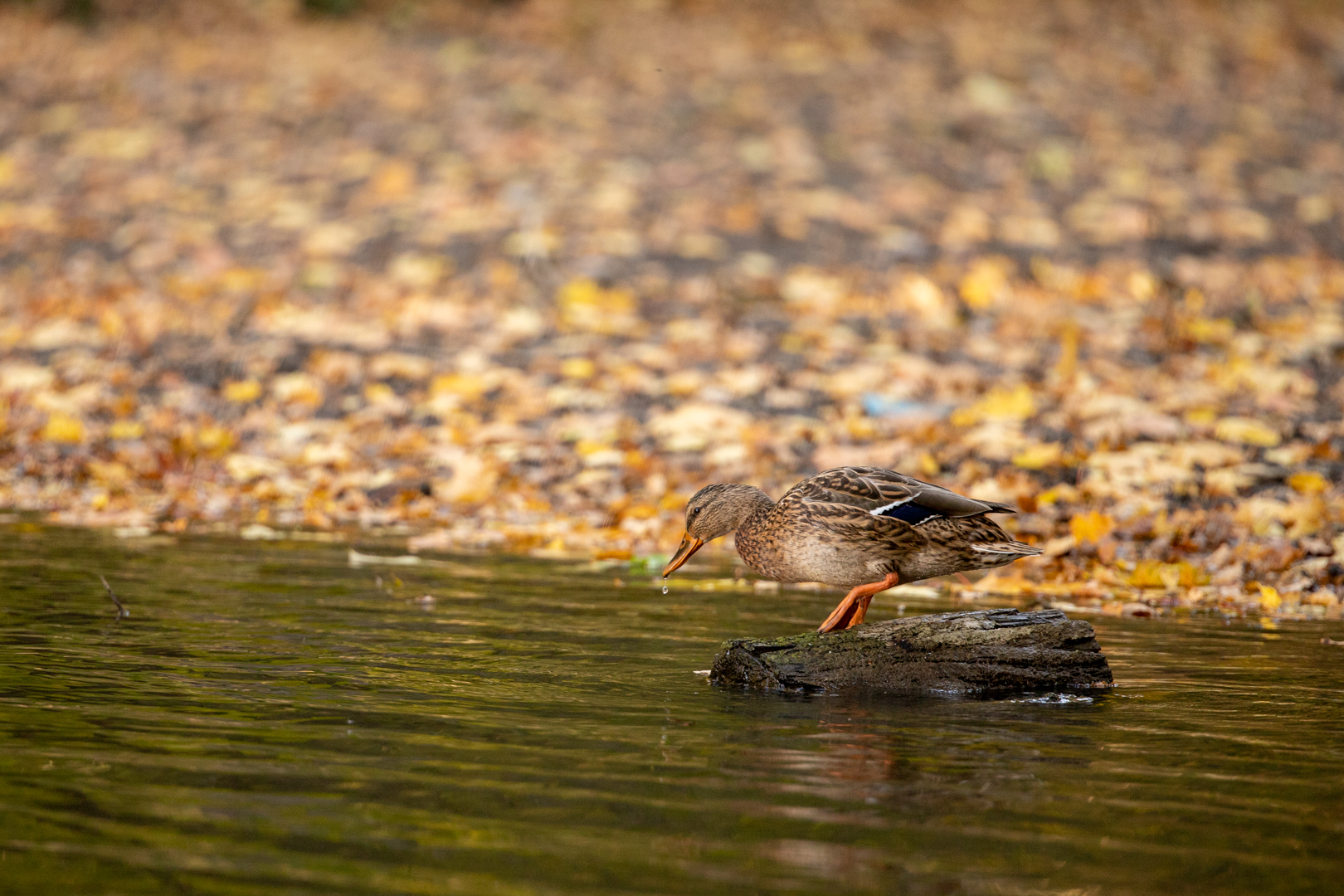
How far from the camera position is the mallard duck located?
15.9 ft

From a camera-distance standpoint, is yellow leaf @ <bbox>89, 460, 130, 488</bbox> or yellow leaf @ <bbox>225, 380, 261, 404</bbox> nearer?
yellow leaf @ <bbox>89, 460, 130, 488</bbox>

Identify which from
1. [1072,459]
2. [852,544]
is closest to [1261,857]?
[852,544]

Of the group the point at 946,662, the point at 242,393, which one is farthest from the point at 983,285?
the point at 946,662

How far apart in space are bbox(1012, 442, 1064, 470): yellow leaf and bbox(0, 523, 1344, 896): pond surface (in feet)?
8.49

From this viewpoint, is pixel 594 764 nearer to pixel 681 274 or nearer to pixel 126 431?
pixel 126 431

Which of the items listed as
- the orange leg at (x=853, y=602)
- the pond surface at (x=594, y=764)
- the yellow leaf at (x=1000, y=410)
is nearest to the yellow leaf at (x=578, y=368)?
the yellow leaf at (x=1000, y=410)

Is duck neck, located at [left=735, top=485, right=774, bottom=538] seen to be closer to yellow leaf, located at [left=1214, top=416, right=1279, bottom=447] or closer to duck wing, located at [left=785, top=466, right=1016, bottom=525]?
duck wing, located at [left=785, top=466, right=1016, bottom=525]

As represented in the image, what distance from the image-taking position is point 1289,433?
349 inches

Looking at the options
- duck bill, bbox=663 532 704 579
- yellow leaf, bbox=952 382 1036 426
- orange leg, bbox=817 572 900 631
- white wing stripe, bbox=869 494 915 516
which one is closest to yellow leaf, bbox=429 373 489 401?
yellow leaf, bbox=952 382 1036 426

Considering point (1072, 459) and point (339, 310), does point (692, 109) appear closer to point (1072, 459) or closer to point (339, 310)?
point (339, 310)

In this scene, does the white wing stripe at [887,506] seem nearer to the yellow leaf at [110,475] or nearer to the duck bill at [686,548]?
the duck bill at [686,548]

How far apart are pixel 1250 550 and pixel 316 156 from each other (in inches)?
399

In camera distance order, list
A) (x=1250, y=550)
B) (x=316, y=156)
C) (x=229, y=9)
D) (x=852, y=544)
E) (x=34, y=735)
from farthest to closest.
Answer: (x=229, y=9)
(x=316, y=156)
(x=1250, y=550)
(x=852, y=544)
(x=34, y=735)

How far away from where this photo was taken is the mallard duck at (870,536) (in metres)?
4.85
